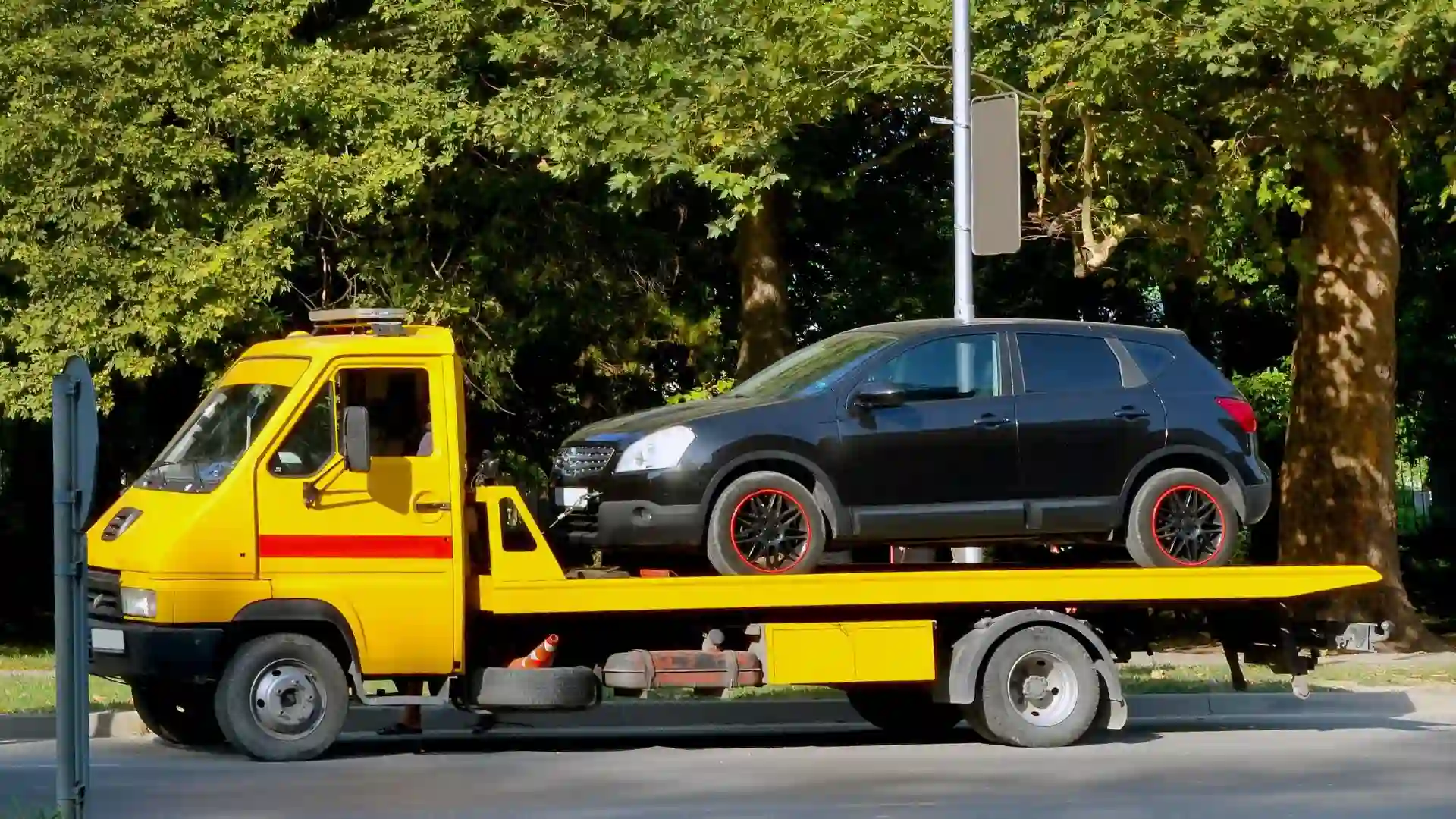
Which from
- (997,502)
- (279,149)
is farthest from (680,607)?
(279,149)

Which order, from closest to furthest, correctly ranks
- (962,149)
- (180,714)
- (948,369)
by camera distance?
1. (948,369)
2. (180,714)
3. (962,149)

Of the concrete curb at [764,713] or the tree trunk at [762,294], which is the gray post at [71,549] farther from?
the tree trunk at [762,294]

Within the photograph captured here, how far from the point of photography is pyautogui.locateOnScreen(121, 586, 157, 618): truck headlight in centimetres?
1214

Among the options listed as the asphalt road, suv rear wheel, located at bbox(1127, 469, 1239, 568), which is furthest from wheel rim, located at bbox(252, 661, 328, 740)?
suv rear wheel, located at bbox(1127, 469, 1239, 568)

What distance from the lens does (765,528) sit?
41.9ft

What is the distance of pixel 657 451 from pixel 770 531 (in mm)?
828

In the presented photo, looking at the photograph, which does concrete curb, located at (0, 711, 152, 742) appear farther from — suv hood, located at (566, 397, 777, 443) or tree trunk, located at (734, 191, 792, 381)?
tree trunk, located at (734, 191, 792, 381)

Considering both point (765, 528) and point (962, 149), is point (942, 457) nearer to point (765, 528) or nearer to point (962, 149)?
point (765, 528)

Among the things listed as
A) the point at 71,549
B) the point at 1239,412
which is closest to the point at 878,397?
the point at 1239,412

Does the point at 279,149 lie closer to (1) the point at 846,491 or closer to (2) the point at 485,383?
(2) the point at 485,383

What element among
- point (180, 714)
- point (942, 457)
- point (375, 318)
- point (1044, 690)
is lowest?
point (180, 714)

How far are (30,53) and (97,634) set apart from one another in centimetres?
942

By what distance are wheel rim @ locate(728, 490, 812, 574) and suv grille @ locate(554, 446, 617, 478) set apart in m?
0.78

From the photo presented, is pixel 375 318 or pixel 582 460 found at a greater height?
pixel 375 318
